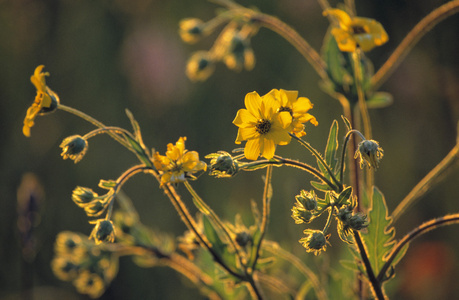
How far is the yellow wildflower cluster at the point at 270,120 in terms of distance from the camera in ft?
3.48

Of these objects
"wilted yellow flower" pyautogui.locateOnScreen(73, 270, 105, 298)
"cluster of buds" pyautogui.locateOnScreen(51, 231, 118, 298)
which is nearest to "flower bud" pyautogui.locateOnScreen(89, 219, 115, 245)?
"cluster of buds" pyautogui.locateOnScreen(51, 231, 118, 298)

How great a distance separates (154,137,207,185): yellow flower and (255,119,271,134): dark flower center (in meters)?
0.15

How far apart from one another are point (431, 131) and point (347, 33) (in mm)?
1674

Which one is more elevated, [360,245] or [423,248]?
[423,248]

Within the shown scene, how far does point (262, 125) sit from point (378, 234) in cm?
44

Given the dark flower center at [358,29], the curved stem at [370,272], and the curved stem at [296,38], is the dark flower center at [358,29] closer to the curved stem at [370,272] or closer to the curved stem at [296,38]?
the curved stem at [296,38]

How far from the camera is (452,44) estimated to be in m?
2.65

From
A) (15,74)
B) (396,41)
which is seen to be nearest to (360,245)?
(396,41)

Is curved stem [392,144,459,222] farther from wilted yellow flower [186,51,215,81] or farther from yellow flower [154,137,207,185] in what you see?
wilted yellow flower [186,51,215,81]

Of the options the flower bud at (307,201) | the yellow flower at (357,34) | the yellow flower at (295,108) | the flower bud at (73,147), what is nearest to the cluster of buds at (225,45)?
the yellow flower at (357,34)

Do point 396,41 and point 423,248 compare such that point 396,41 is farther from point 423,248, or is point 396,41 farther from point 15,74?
point 15,74

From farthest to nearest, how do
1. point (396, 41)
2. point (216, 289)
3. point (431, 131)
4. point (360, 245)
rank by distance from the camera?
1. point (396, 41)
2. point (431, 131)
3. point (216, 289)
4. point (360, 245)

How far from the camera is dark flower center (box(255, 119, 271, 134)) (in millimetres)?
1096

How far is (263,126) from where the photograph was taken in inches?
43.4
